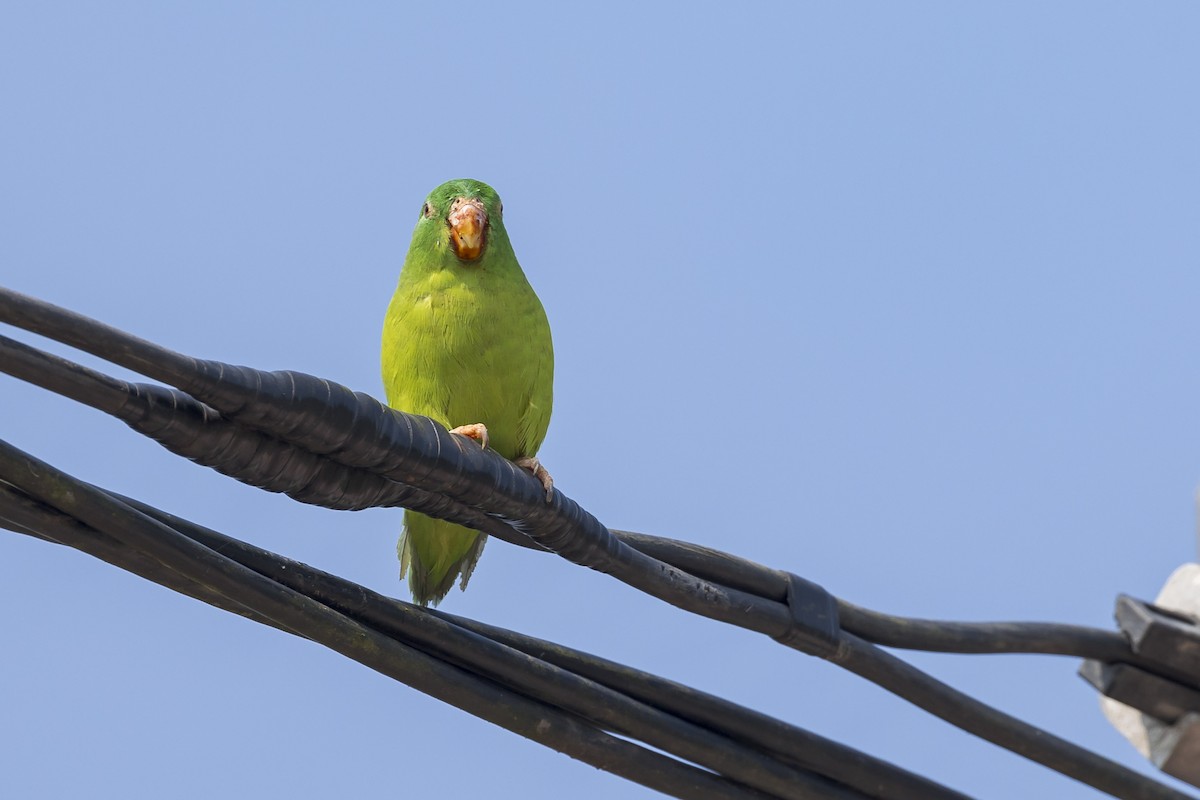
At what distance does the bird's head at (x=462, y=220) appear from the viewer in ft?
15.3

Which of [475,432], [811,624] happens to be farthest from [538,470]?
[811,624]

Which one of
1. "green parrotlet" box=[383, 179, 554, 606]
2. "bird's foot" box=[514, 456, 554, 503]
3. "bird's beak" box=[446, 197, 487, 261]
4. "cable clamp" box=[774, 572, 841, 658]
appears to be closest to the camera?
"cable clamp" box=[774, 572, 841, 658]

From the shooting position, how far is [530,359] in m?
4.58

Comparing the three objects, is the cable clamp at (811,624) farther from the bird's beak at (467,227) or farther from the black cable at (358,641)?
the bird's beak at (467,227)

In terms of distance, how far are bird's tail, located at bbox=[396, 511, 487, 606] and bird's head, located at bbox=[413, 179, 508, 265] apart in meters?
0.84

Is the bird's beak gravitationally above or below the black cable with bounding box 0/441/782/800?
above

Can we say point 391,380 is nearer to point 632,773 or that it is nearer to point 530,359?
point 530,359

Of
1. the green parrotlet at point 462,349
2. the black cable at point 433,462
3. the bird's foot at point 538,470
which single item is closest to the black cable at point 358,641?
the black cable at point 433,462

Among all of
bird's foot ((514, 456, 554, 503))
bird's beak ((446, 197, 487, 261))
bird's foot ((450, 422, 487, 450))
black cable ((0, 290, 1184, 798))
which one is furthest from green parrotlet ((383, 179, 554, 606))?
black cable ((0, 290, 1184, 798))

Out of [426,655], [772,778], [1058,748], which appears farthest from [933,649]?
[426,655]

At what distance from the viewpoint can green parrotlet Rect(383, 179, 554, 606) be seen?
4488 millimetres

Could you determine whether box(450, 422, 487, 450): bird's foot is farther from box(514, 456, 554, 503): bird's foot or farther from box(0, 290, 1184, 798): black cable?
box(0, 290, 1184, 798): black cable

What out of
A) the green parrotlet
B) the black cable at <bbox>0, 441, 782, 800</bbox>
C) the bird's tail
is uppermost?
the green parrotlet

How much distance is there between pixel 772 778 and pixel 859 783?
9.3 inches
